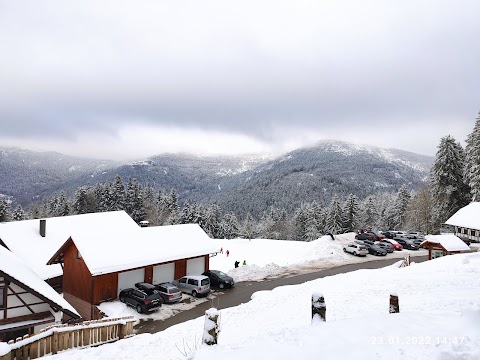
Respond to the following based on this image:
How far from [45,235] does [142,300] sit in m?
15.7

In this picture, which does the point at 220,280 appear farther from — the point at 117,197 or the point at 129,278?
the point at 117,197

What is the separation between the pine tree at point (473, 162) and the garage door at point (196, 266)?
135 feet

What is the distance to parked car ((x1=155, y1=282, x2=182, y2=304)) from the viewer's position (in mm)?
22641

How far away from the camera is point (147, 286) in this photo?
22.9 m

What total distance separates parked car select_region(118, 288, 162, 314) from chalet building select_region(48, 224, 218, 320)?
2233mm

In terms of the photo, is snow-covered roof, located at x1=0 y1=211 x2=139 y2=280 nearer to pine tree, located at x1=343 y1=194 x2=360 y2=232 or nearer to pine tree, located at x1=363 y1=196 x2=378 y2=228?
pine tree, located at x1=343 y1=194 x2=360 y2=232

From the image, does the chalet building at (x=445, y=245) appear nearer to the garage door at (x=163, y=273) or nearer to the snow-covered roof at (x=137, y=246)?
the snow-covered roof at (x=137, y=246)

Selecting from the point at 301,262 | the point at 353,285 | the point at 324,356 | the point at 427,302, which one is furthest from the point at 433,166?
the point at 324,356

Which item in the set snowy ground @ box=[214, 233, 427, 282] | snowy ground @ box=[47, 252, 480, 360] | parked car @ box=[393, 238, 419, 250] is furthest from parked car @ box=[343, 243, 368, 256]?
snowy ground @ box=[47, 252, 480, 360]

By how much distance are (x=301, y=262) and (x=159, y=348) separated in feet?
85.4

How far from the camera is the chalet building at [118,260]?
2306cm

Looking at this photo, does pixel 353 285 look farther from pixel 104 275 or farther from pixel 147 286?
pixel 104 275

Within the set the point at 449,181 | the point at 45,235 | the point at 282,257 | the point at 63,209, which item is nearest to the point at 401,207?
the point at 449,181

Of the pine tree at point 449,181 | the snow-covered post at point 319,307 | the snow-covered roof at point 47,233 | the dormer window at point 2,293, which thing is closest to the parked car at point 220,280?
the snow-covered roof at point 47,233
